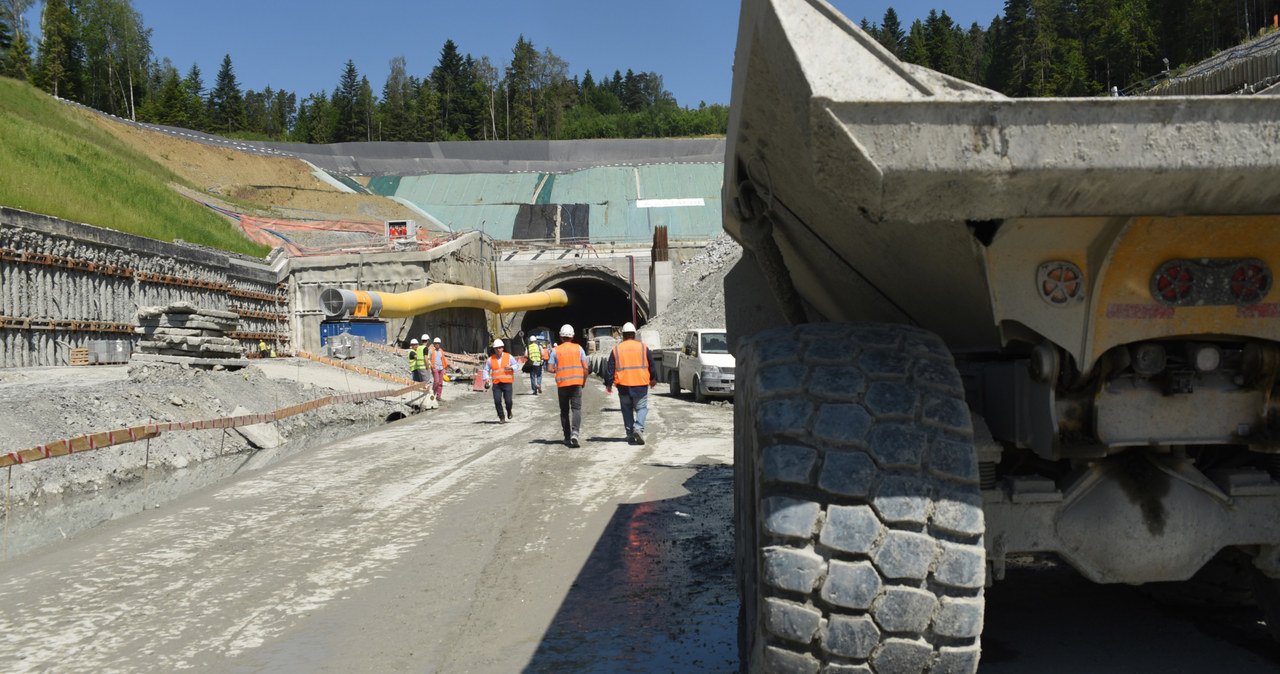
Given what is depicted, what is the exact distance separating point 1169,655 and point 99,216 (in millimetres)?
23595

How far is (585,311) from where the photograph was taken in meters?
63.2

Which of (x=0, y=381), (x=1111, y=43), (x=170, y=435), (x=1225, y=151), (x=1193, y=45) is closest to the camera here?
(x=1225, y=151)

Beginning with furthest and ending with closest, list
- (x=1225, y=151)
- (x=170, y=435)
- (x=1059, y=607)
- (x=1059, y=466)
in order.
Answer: (x=170, y=435)
(x=1059, y=607)
(x=1059, y=466)
(x=1225, y=151)

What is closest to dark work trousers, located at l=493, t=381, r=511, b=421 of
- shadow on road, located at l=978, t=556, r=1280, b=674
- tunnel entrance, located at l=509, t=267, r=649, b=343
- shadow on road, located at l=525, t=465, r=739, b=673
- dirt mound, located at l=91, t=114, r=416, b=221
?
shadow on road, located at l=525, t=465, r=739, b=673

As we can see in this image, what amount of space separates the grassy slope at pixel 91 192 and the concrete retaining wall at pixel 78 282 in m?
1.01

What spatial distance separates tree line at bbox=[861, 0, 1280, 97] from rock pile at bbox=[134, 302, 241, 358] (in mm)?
11712

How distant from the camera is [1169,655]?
3.52 m

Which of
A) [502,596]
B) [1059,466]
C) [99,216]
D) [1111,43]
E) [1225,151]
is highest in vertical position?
[1111,43]

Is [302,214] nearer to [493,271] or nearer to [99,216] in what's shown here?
[493,271]

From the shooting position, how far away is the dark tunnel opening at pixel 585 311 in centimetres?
5812

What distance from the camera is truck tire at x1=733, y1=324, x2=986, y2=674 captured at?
2281 millimetres

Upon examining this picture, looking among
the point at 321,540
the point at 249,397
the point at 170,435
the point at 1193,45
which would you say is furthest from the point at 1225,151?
the point at 1193,45

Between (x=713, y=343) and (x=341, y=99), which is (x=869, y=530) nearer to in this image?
(x=713, y=343)

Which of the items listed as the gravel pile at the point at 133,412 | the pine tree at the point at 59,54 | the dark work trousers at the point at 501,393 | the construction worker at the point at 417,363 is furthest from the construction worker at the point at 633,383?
the pine tree at the point at 59,54
